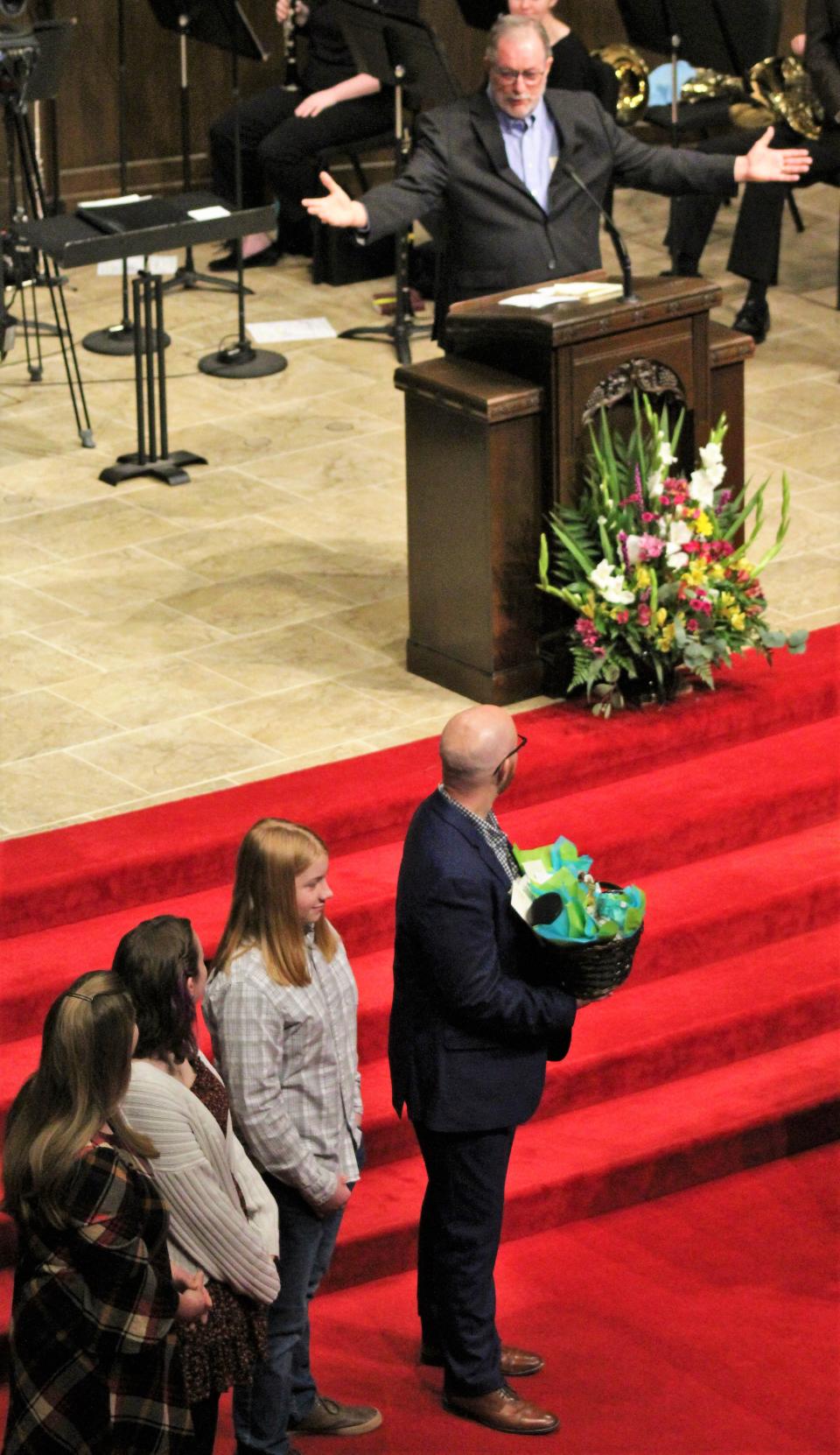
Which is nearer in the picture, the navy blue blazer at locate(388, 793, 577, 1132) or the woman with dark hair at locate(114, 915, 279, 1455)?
the woman with dark hair at locate(114, 915, 279, 1455)

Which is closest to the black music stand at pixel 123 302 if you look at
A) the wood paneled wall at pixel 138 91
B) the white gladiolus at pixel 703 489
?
the wood paneled wall at pixel 138 91

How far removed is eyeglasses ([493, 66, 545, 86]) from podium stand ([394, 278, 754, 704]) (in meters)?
0.63

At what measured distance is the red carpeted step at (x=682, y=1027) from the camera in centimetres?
501

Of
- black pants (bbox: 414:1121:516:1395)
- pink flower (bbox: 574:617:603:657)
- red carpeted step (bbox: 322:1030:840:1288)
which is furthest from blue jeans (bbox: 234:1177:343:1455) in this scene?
pink flower (bbox: 574:617:603:657)

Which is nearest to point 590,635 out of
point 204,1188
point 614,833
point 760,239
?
point 614,833

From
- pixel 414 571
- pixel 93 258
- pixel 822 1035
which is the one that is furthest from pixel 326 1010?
pixel 93 258

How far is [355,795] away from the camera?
560cm

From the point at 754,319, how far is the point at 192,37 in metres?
2.66

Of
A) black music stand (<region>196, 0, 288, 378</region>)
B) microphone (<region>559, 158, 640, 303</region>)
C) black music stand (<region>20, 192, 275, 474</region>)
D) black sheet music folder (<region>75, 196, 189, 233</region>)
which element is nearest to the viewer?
microphone (<region>559, 158, 640, 303</region>)

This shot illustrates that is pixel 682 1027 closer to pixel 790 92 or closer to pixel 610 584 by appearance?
pixel 610 584

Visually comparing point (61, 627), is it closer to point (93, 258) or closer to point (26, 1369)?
point (93, 258)

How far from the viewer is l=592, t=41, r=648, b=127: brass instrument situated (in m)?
10.2

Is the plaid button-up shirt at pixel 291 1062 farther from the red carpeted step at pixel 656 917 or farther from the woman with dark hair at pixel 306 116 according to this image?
the woman with dark hair at pixel 306 116

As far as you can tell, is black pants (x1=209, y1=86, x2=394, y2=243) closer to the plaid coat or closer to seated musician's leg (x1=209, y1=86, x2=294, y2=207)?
seated musician's leg (x1=209, y1=86, x2=294, y2=207)
